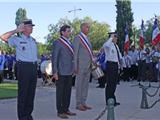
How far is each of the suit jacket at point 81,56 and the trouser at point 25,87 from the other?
11.0 ft

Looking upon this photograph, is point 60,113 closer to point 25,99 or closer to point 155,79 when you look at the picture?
point 25,99

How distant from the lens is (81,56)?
14.2 meters

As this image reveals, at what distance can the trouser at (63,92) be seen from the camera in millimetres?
12789

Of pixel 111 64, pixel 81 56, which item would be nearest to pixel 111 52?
pixel 111 64

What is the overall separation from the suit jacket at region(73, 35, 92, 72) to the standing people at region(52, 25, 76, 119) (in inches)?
39.6

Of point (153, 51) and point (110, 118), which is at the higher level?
point (153, 51)

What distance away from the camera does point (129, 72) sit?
32.3 m

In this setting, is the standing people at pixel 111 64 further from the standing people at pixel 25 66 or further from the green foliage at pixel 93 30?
the green foliage at pixel 93 30

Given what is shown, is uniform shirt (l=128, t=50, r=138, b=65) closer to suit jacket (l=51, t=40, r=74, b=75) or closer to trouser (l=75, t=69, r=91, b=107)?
trouser (l=75, t=69, r=91, b=107)

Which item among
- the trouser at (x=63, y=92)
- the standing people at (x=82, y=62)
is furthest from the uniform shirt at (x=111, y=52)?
the trouser at (x=63, y=92)

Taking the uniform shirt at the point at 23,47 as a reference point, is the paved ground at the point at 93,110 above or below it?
below

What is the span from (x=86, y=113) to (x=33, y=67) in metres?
3.17

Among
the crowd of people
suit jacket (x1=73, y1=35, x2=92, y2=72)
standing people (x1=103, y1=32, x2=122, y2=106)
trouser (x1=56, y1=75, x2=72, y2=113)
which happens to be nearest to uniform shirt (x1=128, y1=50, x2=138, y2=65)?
the crowd of people

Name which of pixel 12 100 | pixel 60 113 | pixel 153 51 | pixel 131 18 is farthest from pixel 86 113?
pixel 131 18
